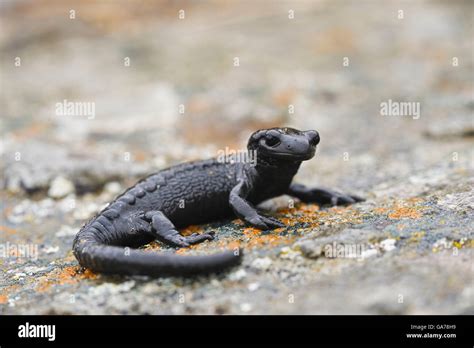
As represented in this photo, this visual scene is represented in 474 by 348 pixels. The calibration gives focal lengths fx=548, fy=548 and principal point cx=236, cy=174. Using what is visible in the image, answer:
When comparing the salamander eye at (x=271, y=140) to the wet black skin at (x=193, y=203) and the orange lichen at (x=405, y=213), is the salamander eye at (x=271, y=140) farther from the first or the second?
the orange lichen at (x=405, y=213)

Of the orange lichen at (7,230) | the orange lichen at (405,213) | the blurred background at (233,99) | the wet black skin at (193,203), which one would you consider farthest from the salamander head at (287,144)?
the orange lichen at (7,230)

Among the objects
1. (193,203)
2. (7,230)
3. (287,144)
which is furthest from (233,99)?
(287,144)

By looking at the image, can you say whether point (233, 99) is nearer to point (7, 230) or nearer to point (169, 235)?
point (7, 230)

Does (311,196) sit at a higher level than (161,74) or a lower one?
lower

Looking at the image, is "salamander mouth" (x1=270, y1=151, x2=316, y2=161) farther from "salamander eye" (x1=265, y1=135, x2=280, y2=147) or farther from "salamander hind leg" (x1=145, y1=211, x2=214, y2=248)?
"salamander hind leg" (x1=145, y1=211, x2=214, y2=248)

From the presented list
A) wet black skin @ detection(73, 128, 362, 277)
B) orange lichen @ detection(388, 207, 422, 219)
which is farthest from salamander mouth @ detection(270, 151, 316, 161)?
orange lichen @ detection(388, 207, 422, 219)

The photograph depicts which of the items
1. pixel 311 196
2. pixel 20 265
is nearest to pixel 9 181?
pixel 20 265

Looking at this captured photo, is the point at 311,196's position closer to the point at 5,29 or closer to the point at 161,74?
the point at 161,74
